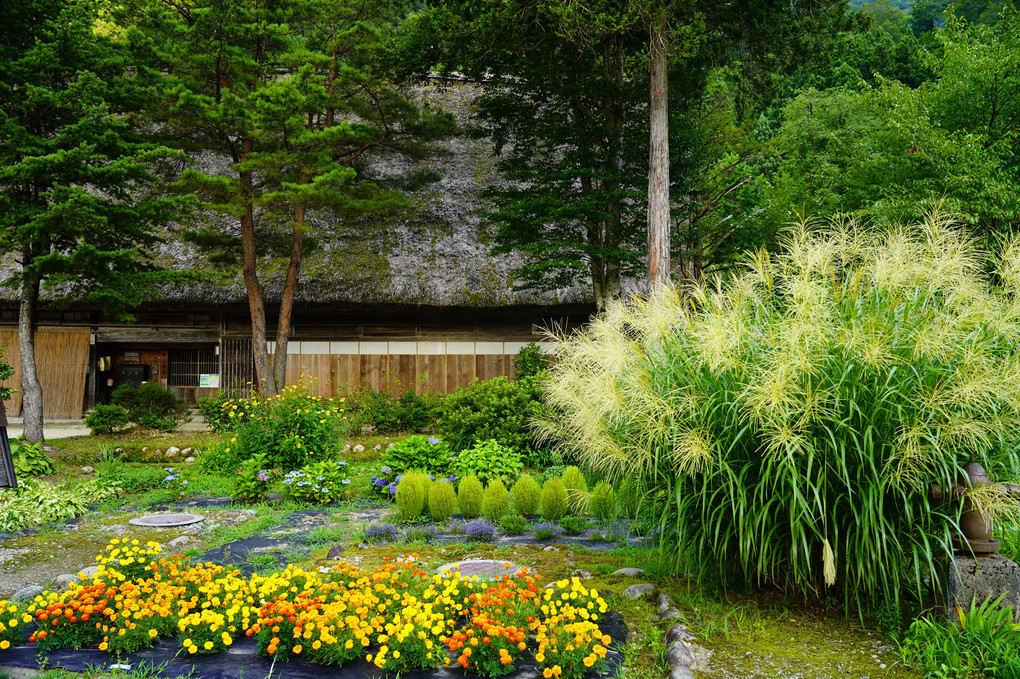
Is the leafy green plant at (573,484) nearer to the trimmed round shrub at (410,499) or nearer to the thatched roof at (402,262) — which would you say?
the trimmed round shrub at (410,499)

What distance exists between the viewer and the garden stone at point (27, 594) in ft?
12.8

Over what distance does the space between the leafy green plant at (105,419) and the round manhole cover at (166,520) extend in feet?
19.4

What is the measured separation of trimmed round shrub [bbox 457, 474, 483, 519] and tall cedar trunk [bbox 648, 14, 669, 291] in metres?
4.79

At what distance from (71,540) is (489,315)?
9.97 m

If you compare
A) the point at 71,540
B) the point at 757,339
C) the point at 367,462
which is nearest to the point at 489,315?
the point at 367,462

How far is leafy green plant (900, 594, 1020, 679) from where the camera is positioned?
2795 mm

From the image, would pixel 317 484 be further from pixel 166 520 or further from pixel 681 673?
pixel 681 673

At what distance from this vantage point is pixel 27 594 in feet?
13.1

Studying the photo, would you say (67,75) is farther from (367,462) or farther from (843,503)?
(843,503)

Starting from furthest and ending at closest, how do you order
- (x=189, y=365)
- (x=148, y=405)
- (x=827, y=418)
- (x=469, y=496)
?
(x=189, y=365) < (x=148, y=405) < (x=469, y=496) < (x=827, y=418)

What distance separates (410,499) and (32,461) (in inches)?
205

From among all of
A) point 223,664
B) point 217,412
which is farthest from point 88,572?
point 217,412

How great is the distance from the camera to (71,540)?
5539 millimetres

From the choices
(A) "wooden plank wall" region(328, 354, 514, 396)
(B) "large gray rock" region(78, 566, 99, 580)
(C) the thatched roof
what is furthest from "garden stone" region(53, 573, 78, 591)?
(A) "wooden plank wall" region(328, 354, 514, 396)
